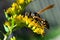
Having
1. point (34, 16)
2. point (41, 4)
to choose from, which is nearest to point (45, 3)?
point (41, 4)

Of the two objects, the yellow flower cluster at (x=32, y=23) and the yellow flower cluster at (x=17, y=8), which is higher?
the yellow flower cluster at (x=17, y=8)

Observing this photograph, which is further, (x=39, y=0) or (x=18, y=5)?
(x=39, y=0)

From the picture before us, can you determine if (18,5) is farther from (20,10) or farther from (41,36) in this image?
(41,36)

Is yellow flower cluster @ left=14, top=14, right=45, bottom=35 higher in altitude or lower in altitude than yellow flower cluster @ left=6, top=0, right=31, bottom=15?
lower

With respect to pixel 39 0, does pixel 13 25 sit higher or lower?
lower

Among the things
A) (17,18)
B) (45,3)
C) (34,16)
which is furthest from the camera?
(45,3)

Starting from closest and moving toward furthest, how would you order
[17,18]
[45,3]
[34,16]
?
[17,18]
[34,16]
[45,3]

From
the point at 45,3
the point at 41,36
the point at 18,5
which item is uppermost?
the point at 45,3

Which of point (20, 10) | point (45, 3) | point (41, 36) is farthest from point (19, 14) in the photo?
point (45, 3)

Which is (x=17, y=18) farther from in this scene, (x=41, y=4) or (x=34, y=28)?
(x=41, y=4)
